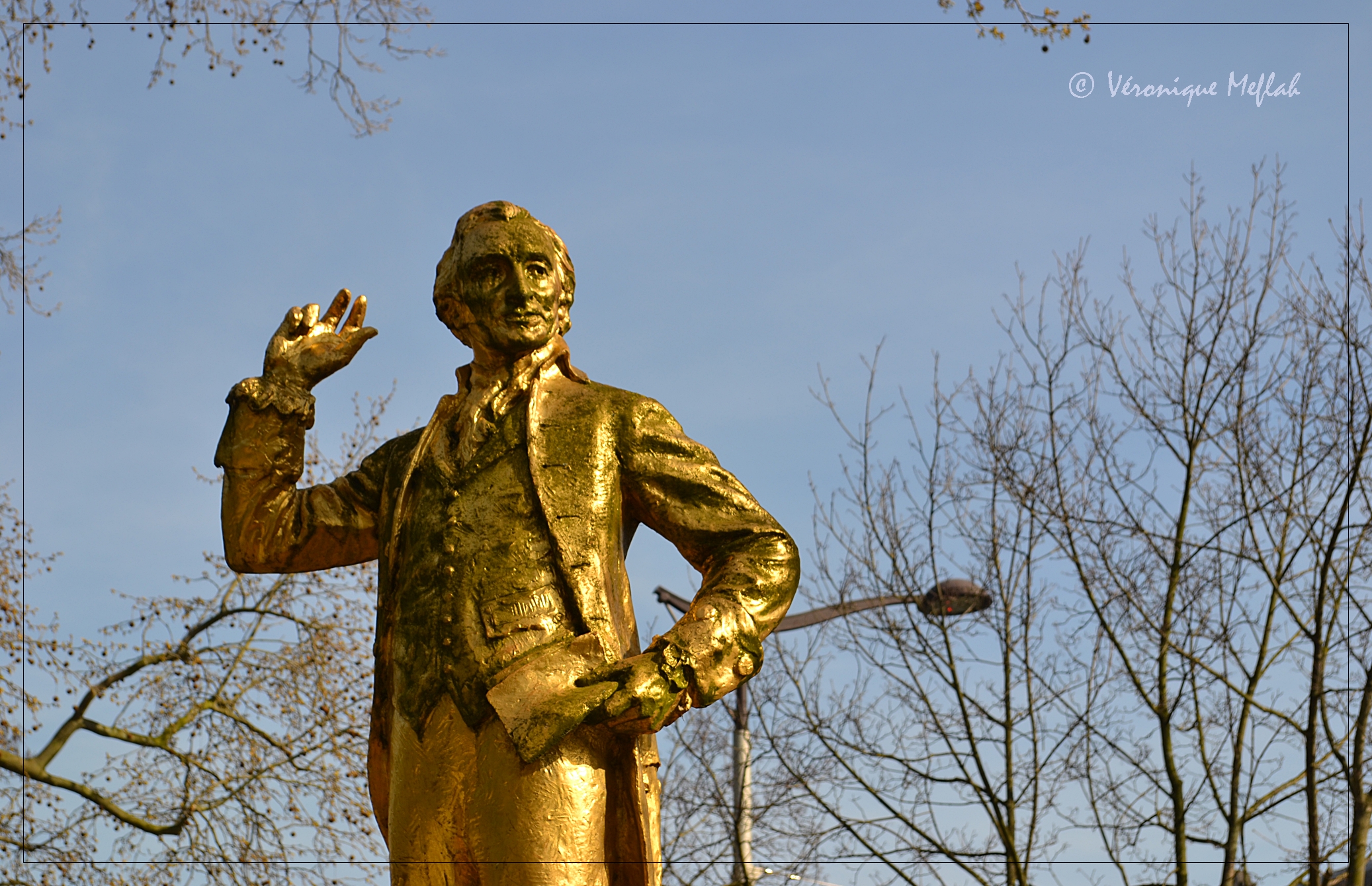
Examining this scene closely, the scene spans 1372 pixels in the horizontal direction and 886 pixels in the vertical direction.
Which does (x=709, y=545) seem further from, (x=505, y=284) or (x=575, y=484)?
(x=505, y=284)

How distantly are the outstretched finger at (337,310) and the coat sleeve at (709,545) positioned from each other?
85cm

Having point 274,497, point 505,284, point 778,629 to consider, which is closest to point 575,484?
point 505,284

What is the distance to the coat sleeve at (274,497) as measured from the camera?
4562mm

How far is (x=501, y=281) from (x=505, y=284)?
13 millimetres

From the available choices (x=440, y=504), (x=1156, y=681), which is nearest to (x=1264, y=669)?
(x=1156, y=681)

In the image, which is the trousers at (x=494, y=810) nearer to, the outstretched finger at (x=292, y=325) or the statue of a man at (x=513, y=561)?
the statue of a man at (x=513, y=561)

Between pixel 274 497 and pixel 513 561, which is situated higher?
pixel 274 497

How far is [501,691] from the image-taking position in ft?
13.3

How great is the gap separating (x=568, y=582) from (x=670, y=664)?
34cm

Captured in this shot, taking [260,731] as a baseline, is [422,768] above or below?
below

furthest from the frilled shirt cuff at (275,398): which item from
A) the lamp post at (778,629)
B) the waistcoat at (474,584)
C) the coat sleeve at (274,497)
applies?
the lamp post at (778,629)

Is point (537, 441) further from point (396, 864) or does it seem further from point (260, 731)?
point (260, 731)

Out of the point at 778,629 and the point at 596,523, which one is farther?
the point at 778,629

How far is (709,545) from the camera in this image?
14.5 feet
